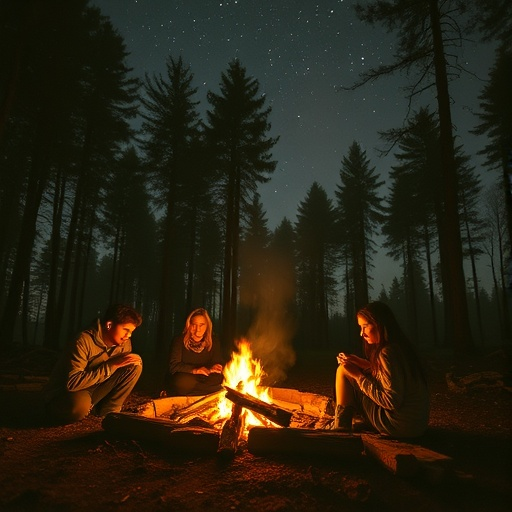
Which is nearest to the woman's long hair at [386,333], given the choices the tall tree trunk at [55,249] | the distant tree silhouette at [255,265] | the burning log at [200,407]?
the burning log at [200,407]

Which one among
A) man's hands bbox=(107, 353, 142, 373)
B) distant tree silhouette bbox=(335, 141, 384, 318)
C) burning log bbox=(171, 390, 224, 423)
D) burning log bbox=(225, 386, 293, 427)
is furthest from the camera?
distant tree silhouette bbox=(335, 141, 384, 318)

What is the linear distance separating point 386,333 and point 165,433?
2.65 m

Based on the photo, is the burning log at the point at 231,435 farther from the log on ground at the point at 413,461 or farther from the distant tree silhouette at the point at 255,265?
the distant tree silhouette at the point at 255,265

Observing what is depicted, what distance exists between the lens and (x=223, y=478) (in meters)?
2.98

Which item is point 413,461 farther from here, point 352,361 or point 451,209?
point 451,209

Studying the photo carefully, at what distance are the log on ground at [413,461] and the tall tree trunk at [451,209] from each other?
6.98m

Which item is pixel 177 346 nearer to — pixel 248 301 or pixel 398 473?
pixel 398 473

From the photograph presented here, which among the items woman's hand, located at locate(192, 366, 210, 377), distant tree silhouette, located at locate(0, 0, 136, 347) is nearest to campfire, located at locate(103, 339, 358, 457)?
woman's hand, located at locate(192, 366, 210, 377)

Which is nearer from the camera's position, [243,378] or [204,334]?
[243,378]

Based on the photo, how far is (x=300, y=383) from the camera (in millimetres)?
9141

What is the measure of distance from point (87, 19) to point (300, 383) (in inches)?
577

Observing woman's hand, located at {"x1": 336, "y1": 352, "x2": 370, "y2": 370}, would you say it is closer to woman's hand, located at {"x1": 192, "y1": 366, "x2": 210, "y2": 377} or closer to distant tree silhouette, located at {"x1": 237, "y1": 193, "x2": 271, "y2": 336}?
woman's hand, located at {"x1": 192, "y1": 366, "x2": 210, "y2": 377}

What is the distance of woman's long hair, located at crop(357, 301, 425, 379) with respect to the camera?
3.72 metres

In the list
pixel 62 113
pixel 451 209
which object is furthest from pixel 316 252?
pixel 62 113
